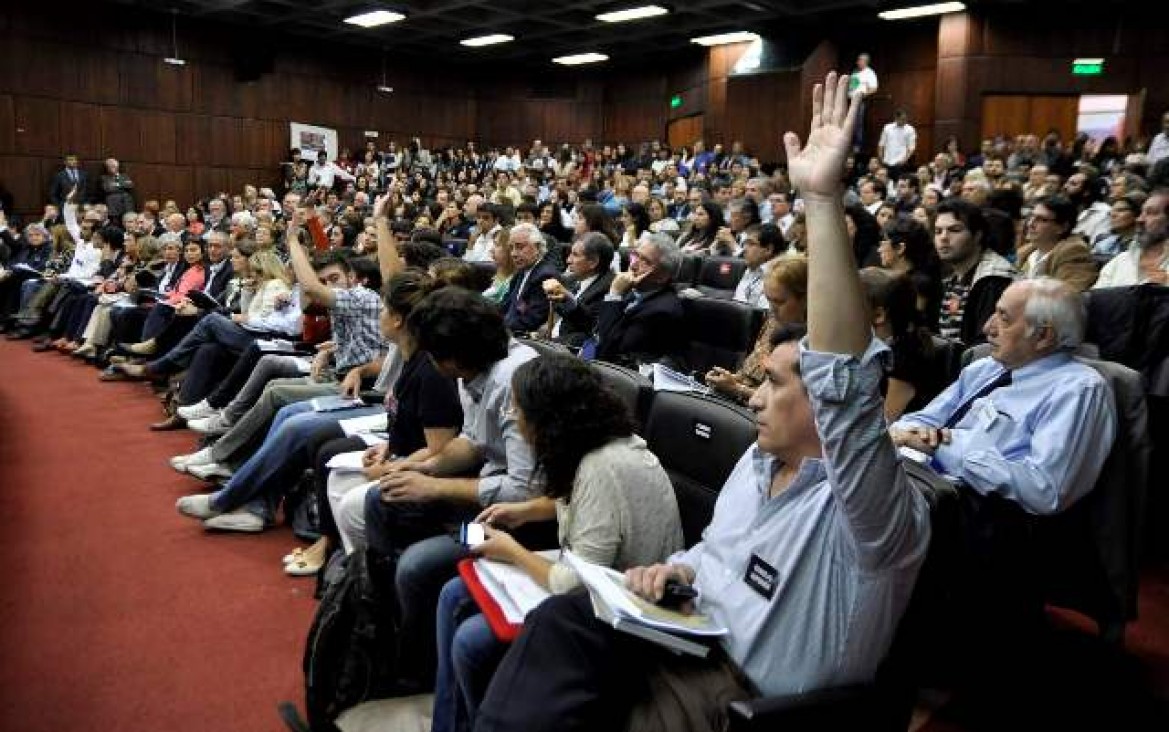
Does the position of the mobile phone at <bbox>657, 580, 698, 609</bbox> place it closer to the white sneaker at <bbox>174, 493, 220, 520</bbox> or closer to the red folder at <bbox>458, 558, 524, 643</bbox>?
the red folder at <bbox>458, 558, 524, 643</bbox>

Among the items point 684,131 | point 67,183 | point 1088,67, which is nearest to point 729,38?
point 684,131

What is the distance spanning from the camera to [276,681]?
2248 mm

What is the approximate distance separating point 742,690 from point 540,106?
17.7 meters

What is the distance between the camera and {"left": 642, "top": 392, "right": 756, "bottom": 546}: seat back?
71.4 inches

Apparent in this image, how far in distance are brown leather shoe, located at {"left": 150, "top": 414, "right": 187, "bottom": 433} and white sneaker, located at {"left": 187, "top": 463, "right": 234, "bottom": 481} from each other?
102cm

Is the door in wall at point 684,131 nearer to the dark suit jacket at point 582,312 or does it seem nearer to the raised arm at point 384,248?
the dark suit jacket at point 582,312

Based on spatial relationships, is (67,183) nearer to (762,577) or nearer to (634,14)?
(634,14)

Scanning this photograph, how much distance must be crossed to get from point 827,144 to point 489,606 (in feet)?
3.33

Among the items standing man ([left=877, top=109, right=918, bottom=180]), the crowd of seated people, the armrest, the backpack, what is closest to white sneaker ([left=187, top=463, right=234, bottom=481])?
the crowd of seated people

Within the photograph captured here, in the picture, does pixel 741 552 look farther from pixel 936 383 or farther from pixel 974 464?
pixel 936 383

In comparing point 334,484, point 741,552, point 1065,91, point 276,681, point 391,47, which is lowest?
point 276,681

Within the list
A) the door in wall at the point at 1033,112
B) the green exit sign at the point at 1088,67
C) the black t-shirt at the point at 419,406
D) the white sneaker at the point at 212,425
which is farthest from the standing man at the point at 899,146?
the black t-shirt at the point at 419,406

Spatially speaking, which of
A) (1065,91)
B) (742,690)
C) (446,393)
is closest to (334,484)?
(446,393)

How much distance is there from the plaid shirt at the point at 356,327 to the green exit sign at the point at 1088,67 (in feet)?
39.4
